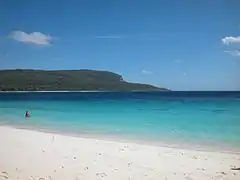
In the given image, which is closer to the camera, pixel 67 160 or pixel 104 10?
pixel 67 160

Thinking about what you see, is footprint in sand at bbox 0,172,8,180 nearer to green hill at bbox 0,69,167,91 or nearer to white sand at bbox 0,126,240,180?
white sand at bbox 0,126,240,180

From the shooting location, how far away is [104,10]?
3.72 metres

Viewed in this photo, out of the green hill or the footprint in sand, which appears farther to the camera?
the green hill

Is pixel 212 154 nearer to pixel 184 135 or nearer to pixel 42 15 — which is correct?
pixel 184 135

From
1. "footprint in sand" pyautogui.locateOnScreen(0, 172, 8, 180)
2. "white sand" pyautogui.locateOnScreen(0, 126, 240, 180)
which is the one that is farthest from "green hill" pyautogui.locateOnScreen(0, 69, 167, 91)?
"footprint in sand" pyautogui.locateOnScreen(0, 172, 8, 180)

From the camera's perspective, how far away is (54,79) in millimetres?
5738

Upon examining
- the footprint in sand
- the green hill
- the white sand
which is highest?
the green hill

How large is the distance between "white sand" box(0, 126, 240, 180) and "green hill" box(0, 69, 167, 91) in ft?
3.14

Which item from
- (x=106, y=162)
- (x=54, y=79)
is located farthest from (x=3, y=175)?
(x=54, y=79)

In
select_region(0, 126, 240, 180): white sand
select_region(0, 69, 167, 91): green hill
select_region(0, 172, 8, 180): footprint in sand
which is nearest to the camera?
select_region(0, 172, 8, 180): footprint in sand

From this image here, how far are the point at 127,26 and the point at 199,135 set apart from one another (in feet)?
7.37

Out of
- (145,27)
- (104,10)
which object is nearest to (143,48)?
(145,27)

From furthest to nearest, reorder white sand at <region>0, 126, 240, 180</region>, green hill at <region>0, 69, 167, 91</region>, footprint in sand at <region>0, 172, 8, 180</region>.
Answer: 1. green hill at <region>0, 69, 167, 91</region>
2. white sand at <region>0, 126, 240, 180</region>
3. footprint in sand at <region>0, 172, 8, 180</region>

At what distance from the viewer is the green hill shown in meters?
4.60
